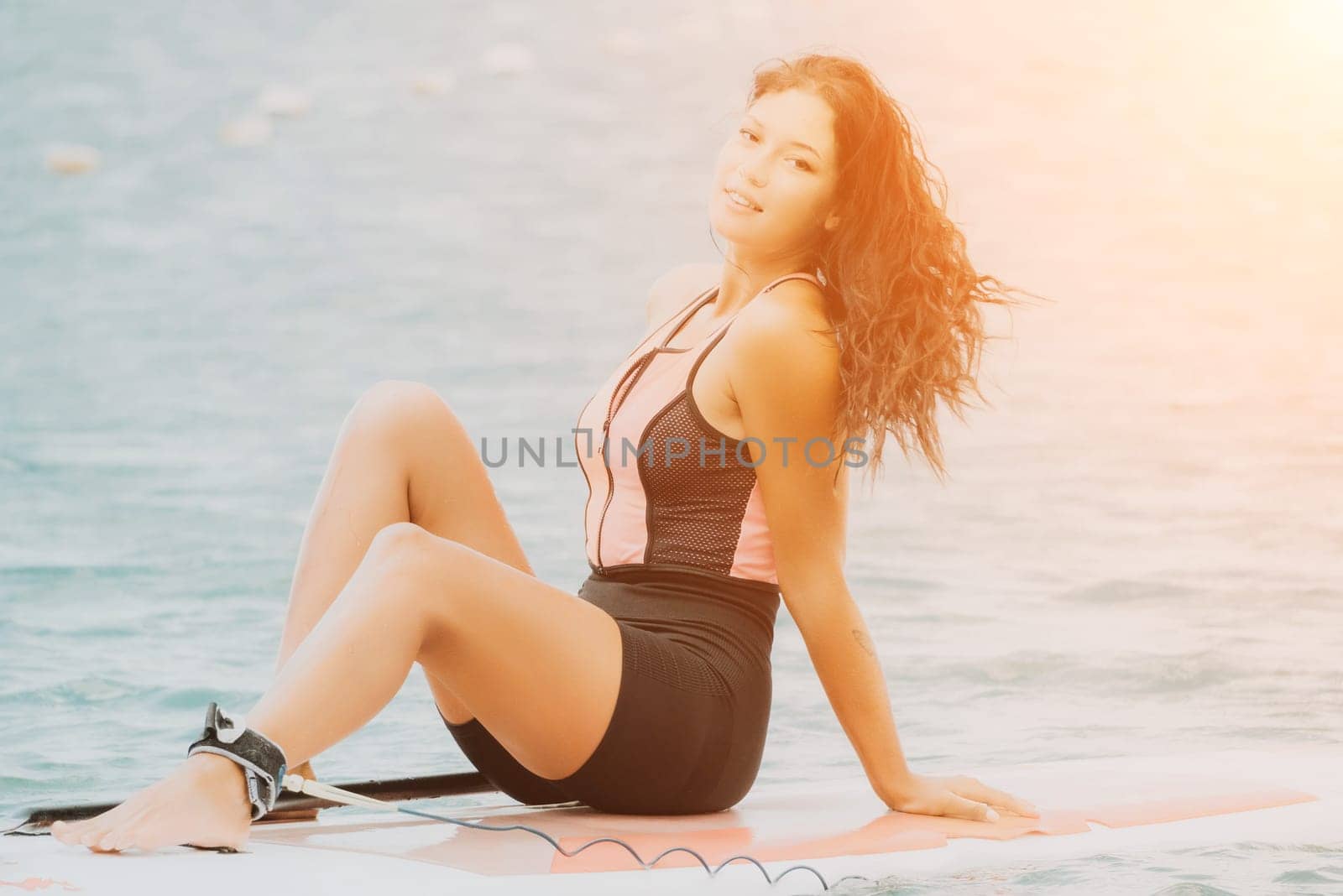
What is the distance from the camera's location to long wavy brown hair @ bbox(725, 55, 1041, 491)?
5.64 feet

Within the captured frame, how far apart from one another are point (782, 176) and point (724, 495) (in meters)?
0.35

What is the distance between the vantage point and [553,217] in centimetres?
Result: 1173

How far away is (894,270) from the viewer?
1746 millimetres

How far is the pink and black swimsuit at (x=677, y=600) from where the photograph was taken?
1640 mm

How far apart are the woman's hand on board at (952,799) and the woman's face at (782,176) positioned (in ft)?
1.98

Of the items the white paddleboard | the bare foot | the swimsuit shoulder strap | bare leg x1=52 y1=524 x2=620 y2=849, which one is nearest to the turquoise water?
the white paddleboard

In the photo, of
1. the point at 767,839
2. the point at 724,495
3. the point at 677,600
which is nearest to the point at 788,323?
the point at 724,495

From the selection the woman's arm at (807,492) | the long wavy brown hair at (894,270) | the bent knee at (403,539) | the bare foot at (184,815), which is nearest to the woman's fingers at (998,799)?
the woman's arm at (807,492)

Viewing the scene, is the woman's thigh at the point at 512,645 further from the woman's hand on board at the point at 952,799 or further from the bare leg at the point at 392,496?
the woman's hand on board at the point at 952,799

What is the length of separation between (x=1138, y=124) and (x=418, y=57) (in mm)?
5869

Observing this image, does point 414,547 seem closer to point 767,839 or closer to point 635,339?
point 767,839

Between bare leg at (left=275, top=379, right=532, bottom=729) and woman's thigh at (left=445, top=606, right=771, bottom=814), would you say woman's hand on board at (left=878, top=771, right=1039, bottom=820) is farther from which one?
bare leg at (left=275, top=379, right=532, bottom=729)

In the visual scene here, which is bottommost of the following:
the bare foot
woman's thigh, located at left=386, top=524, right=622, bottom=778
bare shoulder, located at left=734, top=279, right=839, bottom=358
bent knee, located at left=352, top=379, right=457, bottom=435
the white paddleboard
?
the white paddleboard

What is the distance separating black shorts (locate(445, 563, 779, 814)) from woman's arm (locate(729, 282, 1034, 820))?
7 cm
